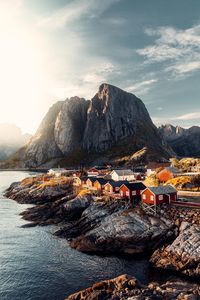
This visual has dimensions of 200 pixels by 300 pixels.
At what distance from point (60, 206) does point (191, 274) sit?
A: 47.9 m

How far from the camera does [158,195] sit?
63.1 meters

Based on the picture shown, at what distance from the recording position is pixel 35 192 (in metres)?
113

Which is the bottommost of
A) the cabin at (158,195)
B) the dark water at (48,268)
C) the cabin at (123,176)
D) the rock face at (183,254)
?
the dark water at (48,268)

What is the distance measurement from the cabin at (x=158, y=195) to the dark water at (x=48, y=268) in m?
17.4

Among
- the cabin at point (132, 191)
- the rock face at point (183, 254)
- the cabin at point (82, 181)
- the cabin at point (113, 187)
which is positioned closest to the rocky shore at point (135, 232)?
the rock face at point (183, 254)

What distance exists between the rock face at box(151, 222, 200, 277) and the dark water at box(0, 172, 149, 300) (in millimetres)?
2897

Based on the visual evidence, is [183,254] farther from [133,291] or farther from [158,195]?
[158,195]

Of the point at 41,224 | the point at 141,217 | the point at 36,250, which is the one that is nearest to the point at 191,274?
the point at 141,217

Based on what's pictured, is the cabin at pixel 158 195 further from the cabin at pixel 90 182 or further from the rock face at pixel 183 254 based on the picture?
the cabin at pixel 90 182

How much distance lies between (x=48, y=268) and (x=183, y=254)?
2050 centimetres

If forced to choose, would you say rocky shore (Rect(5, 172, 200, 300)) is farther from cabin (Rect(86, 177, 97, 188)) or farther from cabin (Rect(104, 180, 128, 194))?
cabin (Rect(86, 177, 97, 188))

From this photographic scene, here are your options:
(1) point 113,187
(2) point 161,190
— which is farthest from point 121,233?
(1) point 113,187

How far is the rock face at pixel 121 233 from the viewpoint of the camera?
52259 mm

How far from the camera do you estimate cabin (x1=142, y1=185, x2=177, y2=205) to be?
206ft
